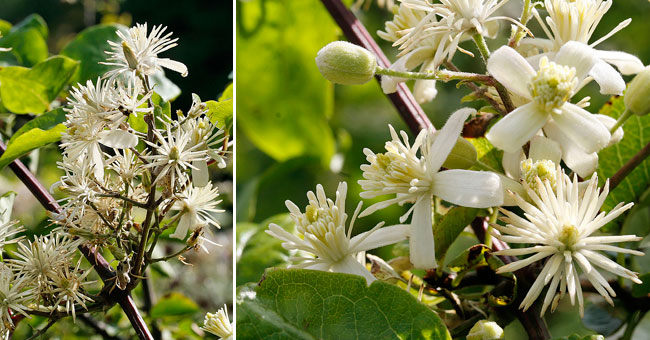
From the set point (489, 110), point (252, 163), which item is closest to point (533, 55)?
point (489, 110)

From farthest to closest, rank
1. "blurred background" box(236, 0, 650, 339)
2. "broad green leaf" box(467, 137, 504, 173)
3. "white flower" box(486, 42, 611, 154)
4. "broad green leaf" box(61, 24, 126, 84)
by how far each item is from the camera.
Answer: "blurred background" box(236, 0, 650, 339) → "broad green leaf" box(61, 24, 126, 84) → "broad green leaf" box(467, 137, 504, 173) → "white flower" box(486, 42, 611, 154)

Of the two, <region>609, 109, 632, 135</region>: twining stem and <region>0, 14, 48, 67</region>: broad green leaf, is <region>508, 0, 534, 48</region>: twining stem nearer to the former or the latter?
<region>609, 109, 632, 135</region>: twining stem

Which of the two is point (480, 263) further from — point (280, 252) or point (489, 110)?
point (280, 252)

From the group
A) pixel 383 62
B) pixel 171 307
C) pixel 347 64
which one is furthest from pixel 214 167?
pixel 347 64

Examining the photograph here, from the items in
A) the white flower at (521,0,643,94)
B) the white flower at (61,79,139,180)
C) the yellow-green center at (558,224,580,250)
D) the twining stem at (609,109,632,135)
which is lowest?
the yellow-green center at (558,224,580,250)

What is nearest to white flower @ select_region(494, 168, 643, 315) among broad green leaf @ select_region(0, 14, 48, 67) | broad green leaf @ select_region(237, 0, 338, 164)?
broad green leaf @ select_region(0, 14, 48, 67)

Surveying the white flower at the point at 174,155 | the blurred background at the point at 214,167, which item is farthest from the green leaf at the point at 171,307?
the white flower at the point at 174,155

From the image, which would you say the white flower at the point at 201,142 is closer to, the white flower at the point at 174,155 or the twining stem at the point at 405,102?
the white flower at the point at 174,155
